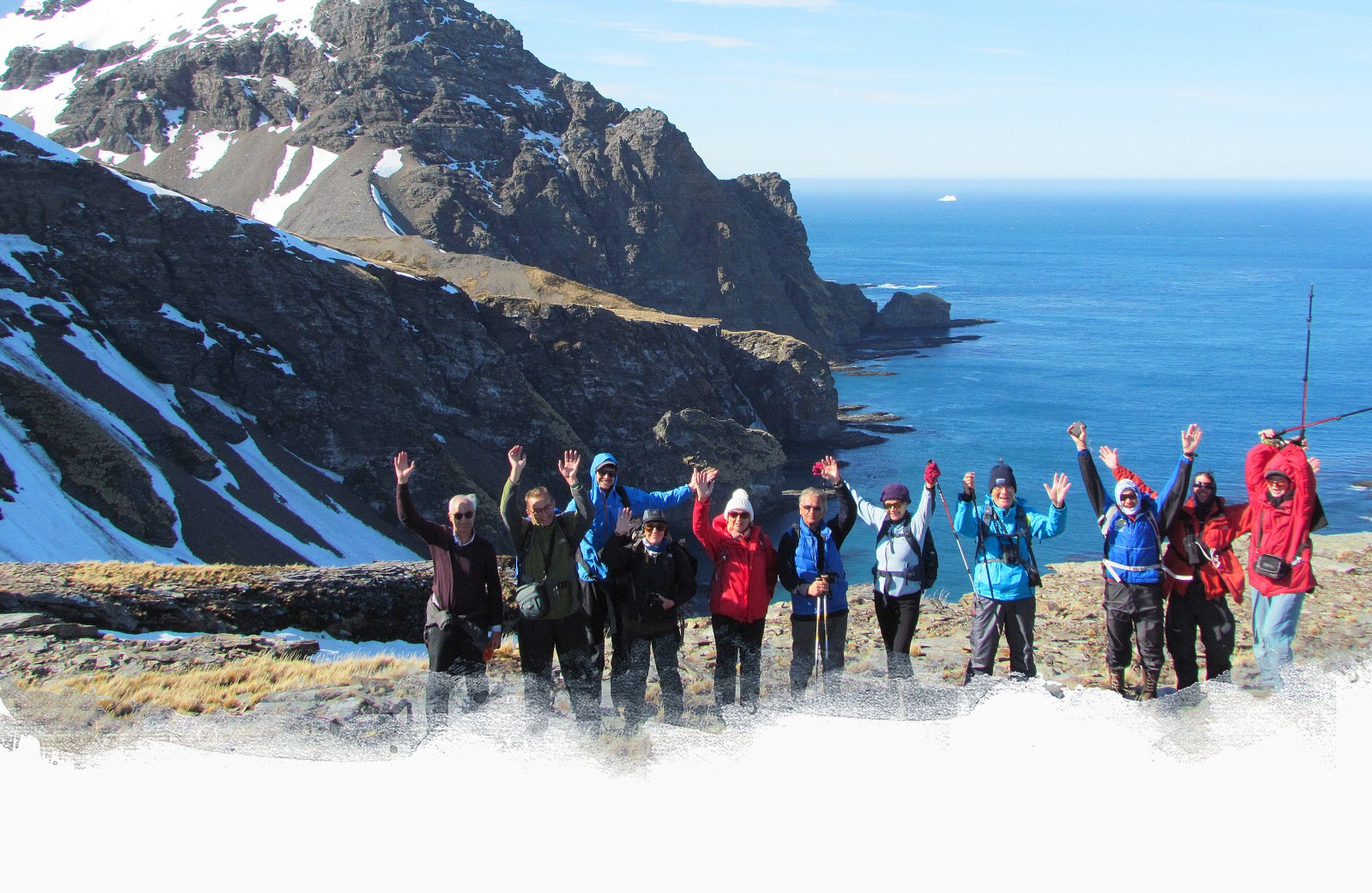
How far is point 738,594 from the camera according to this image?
31.8ft

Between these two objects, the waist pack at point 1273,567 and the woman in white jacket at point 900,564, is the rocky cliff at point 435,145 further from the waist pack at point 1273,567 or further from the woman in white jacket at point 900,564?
the waist pack at point 1273,567

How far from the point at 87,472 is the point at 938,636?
31113 mm

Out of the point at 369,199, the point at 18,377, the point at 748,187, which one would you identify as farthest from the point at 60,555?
the point at 748,187

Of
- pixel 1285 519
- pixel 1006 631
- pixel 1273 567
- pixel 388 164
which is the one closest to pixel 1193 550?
pixel 1273 567

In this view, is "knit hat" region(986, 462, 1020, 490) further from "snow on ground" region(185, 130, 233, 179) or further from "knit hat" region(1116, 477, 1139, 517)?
"snow on ground" region(185, 130, 233, 179)

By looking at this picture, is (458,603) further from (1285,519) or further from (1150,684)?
(1285,519)

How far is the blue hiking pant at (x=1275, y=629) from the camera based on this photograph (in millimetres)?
9570

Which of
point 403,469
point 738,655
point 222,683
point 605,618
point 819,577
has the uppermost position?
point 403,469

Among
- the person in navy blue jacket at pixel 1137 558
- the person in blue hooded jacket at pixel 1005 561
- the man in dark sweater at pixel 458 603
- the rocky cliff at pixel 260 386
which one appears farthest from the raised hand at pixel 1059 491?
the rocky cliff at pixel 260 386

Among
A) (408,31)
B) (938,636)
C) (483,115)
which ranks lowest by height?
(938,636)

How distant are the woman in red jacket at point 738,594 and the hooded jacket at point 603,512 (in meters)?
0.55

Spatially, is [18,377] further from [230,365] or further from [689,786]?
[689,786]

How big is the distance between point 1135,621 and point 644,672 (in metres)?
4.70

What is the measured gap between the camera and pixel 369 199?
9888 centimetres
